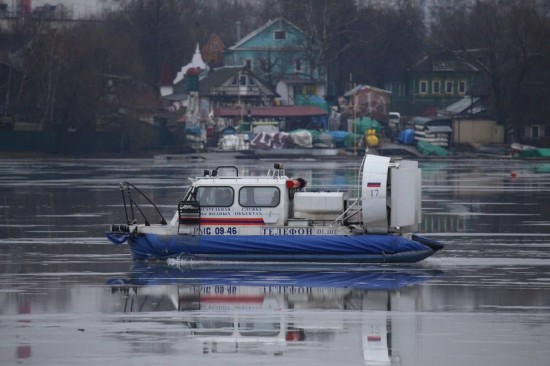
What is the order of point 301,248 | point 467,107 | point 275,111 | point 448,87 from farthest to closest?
point 448,87 < point 275,111 < point 467,107 < point 301,248

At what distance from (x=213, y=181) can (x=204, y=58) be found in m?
127

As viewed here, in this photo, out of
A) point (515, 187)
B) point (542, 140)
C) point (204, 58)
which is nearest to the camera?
point (515, 187)

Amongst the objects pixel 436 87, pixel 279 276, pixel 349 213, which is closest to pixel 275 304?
pixel 279 276

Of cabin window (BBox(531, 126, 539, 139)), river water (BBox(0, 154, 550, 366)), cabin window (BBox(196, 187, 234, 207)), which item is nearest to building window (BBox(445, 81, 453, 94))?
cabin window (BBox(531, 126, 539, 139))

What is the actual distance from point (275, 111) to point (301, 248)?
83.7m

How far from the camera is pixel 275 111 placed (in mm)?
108312

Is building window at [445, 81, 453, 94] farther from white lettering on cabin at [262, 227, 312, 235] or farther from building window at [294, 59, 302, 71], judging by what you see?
white lettering on cabin at [262, 227, 312, 235]

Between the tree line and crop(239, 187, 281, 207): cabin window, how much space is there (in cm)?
6900

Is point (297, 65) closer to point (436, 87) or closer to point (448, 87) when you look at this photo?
point (436, 87)

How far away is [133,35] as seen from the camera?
133 m

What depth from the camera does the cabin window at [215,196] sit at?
1005 inches

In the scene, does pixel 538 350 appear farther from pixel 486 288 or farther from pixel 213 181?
pixel 213 181

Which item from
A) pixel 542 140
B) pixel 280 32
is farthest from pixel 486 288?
pixel 280 32

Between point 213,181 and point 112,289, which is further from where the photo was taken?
point 213,181
